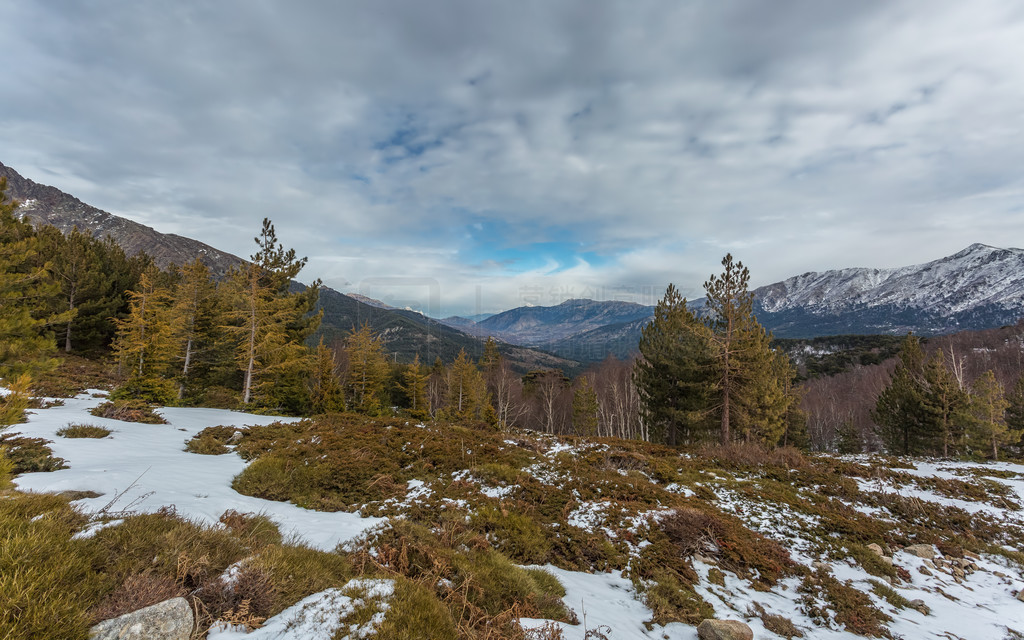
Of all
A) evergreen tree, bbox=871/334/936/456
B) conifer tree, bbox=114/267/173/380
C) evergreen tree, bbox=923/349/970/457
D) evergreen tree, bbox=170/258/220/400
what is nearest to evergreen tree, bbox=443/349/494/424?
evergreen tree, bbox=170/258/220/400

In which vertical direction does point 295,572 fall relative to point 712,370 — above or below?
below

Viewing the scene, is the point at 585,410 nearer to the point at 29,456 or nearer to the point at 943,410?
the point at 943,410

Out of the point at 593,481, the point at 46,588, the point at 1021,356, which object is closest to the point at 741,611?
the point at 593,481

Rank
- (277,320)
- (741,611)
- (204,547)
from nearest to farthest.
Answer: (204,547) < (741,611) < (277,320)

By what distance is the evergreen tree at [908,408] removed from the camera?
28.2 meters

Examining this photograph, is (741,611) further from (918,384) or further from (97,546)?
(918,384)

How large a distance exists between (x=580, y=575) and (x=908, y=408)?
37.8 m

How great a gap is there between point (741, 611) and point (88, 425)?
1657 centimetres

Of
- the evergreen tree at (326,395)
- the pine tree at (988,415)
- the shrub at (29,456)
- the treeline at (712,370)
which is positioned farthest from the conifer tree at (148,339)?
the pine tree at (988,415)

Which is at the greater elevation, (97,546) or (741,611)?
(97,546)

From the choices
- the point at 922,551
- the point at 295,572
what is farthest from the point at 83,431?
the point at 922,551

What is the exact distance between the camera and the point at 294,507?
8.12 m

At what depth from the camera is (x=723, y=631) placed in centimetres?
491

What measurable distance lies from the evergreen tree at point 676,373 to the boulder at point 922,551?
10.3 m
